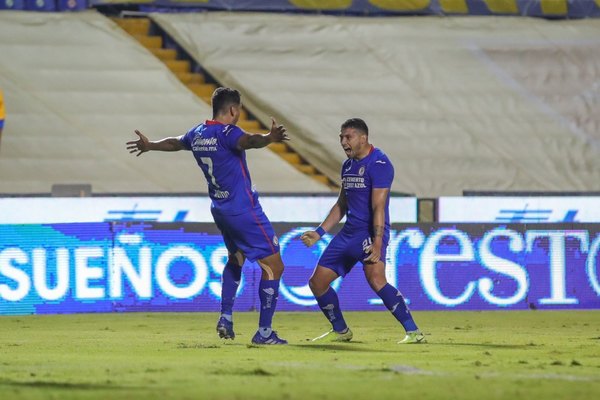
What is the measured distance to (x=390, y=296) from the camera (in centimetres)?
1139

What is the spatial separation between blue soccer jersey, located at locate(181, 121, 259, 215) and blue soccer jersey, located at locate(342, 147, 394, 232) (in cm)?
80

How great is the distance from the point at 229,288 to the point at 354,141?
1.54 m

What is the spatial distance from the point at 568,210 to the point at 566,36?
8.49m

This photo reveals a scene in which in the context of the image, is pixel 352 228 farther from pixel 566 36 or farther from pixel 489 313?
pixel 566 36

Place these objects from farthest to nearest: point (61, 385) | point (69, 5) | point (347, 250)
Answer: point (69, 5)
point (347, 250)
point (61, 385)

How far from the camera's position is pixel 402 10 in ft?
91.0

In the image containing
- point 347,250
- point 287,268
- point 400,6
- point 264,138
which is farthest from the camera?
point 400,6

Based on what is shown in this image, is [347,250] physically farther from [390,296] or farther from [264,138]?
[264,138]

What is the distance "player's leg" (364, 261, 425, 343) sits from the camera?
1134 centimetres

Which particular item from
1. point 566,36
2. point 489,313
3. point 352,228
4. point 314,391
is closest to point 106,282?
point 489,313

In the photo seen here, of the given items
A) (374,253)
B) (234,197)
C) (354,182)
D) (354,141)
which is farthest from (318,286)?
(354,141)

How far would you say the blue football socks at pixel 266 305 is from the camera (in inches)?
440

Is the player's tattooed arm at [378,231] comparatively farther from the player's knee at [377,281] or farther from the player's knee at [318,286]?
the player's knee at [318,286]

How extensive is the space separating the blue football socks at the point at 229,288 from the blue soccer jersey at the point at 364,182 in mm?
985
